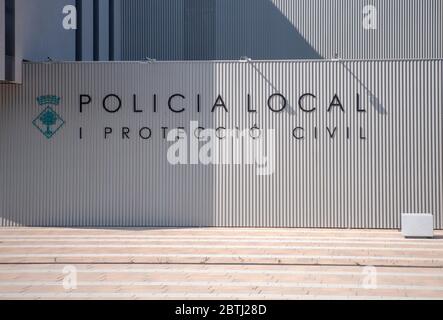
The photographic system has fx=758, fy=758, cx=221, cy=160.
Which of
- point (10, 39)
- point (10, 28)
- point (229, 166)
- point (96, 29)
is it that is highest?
point (96, 29)

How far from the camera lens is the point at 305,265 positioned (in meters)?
17.1

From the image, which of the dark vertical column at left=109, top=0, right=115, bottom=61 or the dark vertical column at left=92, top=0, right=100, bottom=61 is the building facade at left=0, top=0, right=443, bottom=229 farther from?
the dark vertical column at left=109, top=0, right=115, bottom=61

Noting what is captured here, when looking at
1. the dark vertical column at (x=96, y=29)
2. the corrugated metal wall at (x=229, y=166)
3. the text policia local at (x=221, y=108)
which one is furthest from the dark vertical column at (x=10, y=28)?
the dark vertical column at (x=96, y=29)

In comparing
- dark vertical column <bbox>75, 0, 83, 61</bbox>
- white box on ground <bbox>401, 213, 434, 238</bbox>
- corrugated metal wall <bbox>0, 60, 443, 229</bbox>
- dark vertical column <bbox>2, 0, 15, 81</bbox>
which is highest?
dark vertical column <bbox>75, 0, 83, 61</bbox>

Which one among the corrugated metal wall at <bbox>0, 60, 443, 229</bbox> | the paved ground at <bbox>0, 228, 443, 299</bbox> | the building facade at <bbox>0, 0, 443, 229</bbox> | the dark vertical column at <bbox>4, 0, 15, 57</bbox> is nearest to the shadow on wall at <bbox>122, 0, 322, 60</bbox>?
the building facade at <bbox>0, 0, 443, 229</bbox>

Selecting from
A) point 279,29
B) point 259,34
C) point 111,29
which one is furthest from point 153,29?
point 279,29

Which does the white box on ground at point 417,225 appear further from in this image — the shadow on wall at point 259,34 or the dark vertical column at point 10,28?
the shadow on wall at point 259,34

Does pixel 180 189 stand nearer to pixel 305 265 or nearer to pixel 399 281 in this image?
pixel 305 265

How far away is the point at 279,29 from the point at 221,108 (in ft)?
44.9

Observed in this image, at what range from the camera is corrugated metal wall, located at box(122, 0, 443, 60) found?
117 feet

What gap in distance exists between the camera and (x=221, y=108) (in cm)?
2384

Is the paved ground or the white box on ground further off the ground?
the white box on ground

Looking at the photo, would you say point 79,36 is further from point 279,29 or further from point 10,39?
point 279,29

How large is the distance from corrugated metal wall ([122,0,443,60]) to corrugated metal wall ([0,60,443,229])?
41.5 feet
